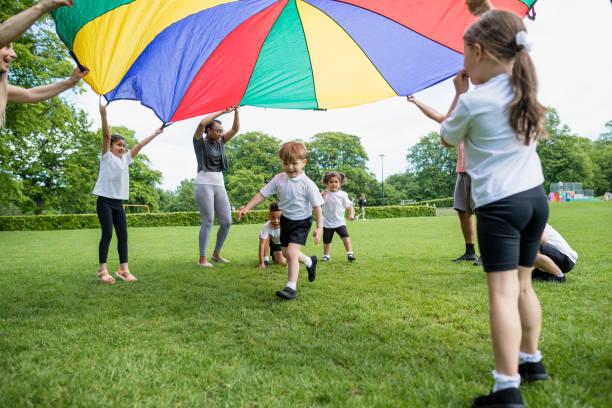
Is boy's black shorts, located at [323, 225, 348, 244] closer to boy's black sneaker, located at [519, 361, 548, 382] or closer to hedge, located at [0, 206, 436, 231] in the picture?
boy's black sneaker, located at [519, 361, 548, 382]

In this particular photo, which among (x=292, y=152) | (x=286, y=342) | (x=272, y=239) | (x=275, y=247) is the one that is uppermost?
(x=292, y=152)

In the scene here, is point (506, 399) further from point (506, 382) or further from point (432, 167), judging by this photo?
point (432, 167)

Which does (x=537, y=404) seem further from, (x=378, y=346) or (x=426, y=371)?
(x=378, y=346)

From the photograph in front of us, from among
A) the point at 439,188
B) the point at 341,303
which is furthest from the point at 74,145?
the point at 439,188

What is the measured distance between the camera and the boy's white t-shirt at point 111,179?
5117mm

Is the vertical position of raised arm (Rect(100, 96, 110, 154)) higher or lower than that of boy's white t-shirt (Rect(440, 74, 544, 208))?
higher

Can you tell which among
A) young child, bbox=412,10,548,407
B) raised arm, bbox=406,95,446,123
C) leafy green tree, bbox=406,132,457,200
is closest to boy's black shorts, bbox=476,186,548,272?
young child, bbox=412,10,548,407

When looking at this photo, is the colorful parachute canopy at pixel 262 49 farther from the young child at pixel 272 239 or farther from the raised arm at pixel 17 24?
the young child at pixel 272 239

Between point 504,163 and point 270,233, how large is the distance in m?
4.91

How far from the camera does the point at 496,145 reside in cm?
184

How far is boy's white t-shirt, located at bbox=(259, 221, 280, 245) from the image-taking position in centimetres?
622

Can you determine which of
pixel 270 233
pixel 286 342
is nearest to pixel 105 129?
pixel 270 233

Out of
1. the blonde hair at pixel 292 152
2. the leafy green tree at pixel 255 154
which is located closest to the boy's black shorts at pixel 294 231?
the blonde hair at pixel 292 152

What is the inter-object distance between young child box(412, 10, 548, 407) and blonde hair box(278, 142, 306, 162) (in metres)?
2.48
